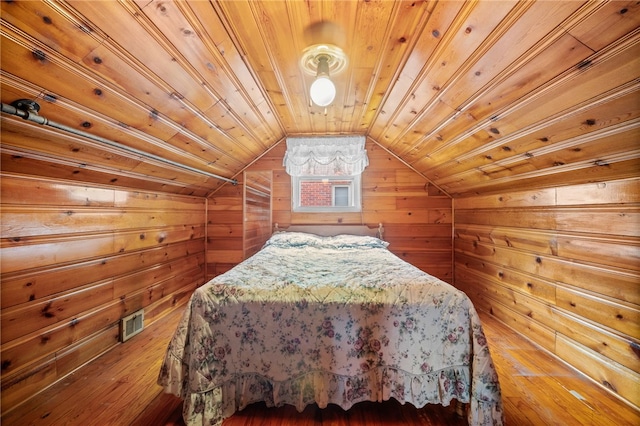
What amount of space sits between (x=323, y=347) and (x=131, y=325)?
72.1 inches

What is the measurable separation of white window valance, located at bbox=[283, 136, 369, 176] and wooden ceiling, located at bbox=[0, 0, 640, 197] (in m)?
1.09

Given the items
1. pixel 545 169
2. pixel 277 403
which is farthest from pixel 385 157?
pixel 277 403

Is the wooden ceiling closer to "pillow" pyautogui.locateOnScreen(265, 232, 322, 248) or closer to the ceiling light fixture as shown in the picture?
the ceiling light fixture

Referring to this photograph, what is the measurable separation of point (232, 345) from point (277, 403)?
1.27 feet

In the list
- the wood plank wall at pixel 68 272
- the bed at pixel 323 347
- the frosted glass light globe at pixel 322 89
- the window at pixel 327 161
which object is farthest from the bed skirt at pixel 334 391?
the window at pixel 327 161

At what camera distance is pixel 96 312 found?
70.6 inches

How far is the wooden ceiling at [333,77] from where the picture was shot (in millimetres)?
953

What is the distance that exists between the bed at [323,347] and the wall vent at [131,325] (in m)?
1.12

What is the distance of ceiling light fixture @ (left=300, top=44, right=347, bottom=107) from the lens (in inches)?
56.6

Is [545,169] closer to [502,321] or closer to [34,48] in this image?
[502,321]

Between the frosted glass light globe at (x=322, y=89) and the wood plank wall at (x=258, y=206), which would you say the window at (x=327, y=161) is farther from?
the frosted glass light globe at (x=322, y=89)

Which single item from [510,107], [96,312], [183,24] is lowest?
[96,312]

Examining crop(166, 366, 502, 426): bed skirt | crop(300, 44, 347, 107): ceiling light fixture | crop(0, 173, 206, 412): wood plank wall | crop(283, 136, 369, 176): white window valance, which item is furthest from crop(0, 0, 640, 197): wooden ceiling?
crop(166, 366, 502, 426): bed skirt

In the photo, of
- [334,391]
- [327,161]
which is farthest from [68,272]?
[327,161]
